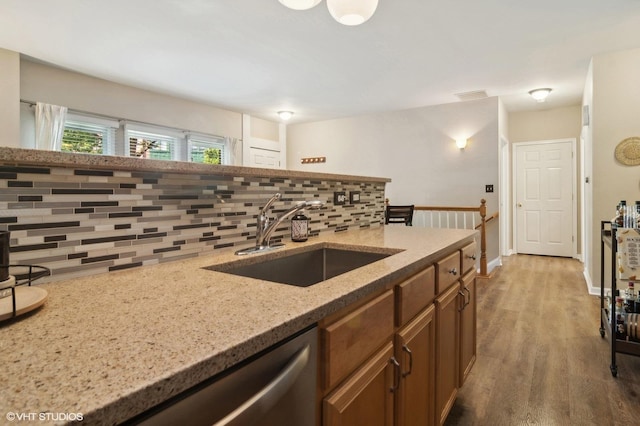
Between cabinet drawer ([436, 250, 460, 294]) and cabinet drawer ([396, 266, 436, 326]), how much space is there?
5 cm

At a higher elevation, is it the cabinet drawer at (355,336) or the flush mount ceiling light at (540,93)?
the flush mount ceiling light at (540,93)

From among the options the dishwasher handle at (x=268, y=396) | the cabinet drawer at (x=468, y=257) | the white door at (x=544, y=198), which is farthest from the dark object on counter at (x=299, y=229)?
the white door at (x=544, y=198)

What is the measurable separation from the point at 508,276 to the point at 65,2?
535 centimetres

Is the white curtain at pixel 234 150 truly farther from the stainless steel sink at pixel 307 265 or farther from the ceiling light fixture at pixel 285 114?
the stainless steel sink at pixel 307 265

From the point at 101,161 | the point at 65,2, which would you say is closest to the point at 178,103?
the point at 65,2

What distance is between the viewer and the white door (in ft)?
18.2

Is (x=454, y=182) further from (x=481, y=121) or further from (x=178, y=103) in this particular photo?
(x=178, y=103)

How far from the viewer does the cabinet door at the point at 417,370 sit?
1.06 m

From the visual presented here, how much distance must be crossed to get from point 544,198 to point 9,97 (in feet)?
23.9

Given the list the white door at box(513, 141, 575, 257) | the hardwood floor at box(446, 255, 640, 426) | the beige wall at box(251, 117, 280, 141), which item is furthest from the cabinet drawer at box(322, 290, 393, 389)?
the white door at box(513, 141, 575, 257)

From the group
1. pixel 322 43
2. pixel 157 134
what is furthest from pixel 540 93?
pixel 157 134

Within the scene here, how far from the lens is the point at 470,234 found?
188cm

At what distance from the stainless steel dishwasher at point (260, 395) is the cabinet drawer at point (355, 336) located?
5 centimetres

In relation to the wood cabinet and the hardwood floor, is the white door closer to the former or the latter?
the hardwood floor
